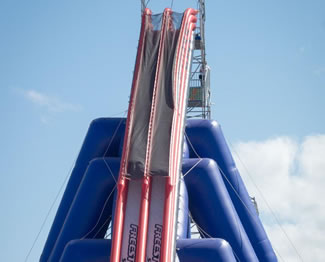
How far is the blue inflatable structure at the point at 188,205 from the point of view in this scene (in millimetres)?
10555

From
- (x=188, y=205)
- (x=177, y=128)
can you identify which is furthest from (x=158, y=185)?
→ (x=188, y=205)

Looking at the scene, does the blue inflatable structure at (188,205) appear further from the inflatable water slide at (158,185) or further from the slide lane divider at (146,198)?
the slide lane divider at (146,198)

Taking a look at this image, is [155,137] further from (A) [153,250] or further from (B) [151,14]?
(B) [151,14]

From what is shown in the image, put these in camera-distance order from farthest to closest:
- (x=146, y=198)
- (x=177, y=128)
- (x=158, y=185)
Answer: (x=177, y=128) → (x=158, y=185) → (x=146, y=198)

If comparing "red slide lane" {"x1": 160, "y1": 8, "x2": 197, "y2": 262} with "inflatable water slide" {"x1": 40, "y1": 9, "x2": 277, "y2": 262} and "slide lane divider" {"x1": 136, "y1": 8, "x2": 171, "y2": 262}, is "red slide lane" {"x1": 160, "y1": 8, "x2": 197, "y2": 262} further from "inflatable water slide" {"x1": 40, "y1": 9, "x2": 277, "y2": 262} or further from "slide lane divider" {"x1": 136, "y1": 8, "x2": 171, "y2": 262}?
"slide lane divider" {"x1": 136, "y1": 8, "x2": 171, "y2": 262}

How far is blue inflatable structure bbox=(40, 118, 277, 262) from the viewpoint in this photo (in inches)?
416

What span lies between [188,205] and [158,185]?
Answer: 1909 mm

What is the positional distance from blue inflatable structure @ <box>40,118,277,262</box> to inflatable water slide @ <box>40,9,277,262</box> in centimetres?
2

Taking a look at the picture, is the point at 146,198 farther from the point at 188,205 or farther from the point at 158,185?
the point at 188,205

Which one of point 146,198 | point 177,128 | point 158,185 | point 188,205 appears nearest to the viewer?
point 146,198

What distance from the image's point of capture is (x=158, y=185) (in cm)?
1031

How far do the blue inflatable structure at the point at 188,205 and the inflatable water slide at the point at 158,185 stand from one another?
0.07 ft

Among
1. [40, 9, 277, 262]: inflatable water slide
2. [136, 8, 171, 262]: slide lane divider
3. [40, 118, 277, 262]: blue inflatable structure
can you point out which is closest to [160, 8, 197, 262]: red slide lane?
[40, 9, 277, 262]: inflatable water slide

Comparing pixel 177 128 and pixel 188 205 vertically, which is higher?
pixel 177 128
